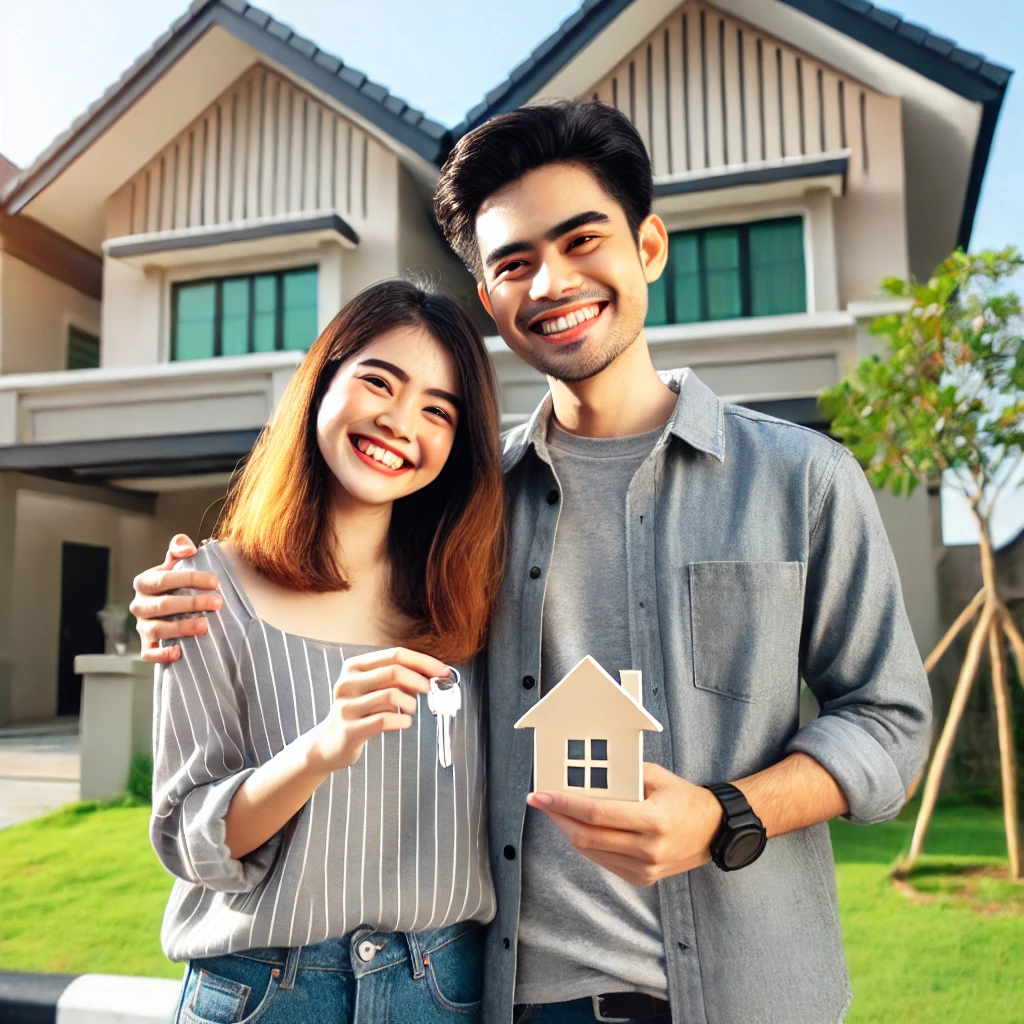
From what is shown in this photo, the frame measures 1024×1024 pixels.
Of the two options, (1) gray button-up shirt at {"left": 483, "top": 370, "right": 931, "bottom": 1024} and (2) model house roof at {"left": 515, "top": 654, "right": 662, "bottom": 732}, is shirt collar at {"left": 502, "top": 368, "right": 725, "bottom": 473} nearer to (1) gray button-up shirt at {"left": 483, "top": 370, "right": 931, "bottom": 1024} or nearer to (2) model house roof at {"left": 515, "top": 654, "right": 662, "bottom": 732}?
(1) gray button-up shirt at {"left": 483, "top": 370, "right": 931, "bottom": 1024}

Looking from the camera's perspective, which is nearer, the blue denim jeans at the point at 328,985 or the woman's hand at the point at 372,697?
the woman's hand at the point at 372,697

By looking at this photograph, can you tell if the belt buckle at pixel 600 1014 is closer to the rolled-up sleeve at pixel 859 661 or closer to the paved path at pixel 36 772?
the rolled-up sleeve at pixel 859 661

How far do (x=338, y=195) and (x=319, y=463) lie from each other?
7.88 m

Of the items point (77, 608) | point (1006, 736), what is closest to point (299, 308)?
point (77, 608)

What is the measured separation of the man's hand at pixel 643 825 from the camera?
1.10 metres

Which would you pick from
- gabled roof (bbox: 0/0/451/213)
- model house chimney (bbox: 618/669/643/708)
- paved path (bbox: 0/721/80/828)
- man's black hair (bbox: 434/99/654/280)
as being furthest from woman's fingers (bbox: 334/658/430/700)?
gabled roof (bbox: 0/0/451/213)

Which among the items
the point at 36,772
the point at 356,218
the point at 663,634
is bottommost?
the point at 36,772

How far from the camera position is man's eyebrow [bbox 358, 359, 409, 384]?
5.12 ft

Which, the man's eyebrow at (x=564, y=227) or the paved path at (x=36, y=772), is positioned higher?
the man's eyebrow at (x=564, y=227)

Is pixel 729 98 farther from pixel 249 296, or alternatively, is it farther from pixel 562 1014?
pixel 562 1014

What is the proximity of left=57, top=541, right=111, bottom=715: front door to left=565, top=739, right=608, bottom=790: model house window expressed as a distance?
10.4 m

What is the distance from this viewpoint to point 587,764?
115cm

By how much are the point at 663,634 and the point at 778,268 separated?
22.6 feet

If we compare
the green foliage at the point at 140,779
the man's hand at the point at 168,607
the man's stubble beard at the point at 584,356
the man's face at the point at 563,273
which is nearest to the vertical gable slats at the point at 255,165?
the green foliage at the point at 140,779
